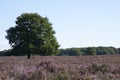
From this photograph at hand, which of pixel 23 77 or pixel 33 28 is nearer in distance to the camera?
pixel 23 77

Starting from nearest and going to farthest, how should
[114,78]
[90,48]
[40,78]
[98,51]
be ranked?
[40,78], [114,78], [90,48], [98,51]

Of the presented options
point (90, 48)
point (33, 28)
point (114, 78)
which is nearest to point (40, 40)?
point (33, 28)

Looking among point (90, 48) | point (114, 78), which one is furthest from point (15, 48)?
point (114, 78)

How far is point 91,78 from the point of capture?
10.1m

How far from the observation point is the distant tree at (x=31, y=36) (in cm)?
5941

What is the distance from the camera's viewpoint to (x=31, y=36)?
6000 centimetres

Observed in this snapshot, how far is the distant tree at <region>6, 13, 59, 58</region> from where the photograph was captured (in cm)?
5941

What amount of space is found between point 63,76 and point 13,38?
51445mm

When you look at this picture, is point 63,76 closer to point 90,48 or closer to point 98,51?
point 90,48

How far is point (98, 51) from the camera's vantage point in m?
109

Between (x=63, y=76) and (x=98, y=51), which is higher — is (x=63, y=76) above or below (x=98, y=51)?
below

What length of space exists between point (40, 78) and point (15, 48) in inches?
2010

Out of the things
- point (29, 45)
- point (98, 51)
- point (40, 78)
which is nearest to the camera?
point (40, 78)

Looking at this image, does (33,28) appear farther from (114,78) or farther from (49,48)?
(114,78)
